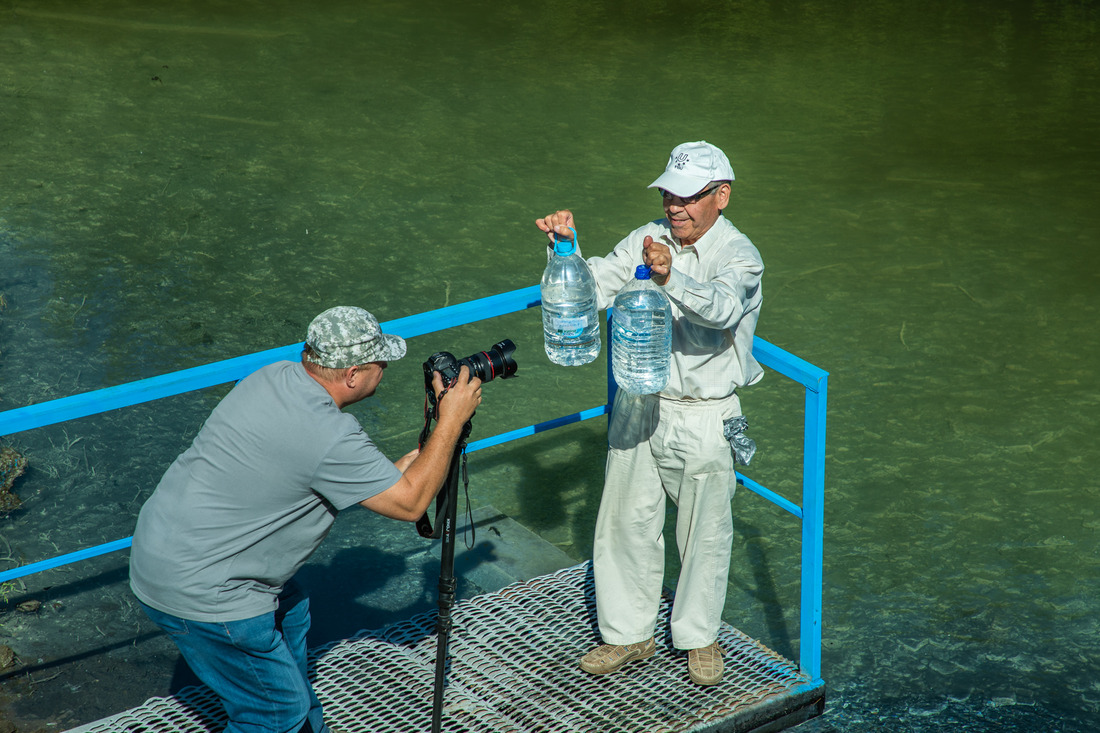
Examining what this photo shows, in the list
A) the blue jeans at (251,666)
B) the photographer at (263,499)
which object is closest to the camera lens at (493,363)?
the photographer at (263,499)

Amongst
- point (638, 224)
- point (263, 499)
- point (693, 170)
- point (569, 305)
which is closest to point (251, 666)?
point (263, 499)

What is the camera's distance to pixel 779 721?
136 inches

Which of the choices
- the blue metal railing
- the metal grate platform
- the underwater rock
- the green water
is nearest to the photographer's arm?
the blue metal railing

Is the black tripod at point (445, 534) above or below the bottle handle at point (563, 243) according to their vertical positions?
below

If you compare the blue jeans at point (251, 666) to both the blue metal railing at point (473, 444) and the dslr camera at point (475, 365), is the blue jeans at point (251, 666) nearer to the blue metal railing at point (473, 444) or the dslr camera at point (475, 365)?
the blue metal railing at point (473, 444)

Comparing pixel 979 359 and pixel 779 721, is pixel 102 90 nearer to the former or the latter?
pixel 979 359

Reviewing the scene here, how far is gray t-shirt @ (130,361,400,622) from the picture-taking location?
8.67 feet

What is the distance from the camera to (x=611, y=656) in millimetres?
3586

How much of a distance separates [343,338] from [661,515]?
1.31m

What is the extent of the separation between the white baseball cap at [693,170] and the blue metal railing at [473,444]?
0.52 meters

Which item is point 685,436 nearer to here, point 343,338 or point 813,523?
point 813,523

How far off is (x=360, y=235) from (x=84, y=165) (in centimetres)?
240

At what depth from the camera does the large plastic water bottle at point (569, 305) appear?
3.33m

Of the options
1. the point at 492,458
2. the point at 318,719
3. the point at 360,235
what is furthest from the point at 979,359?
the point at 318,719
